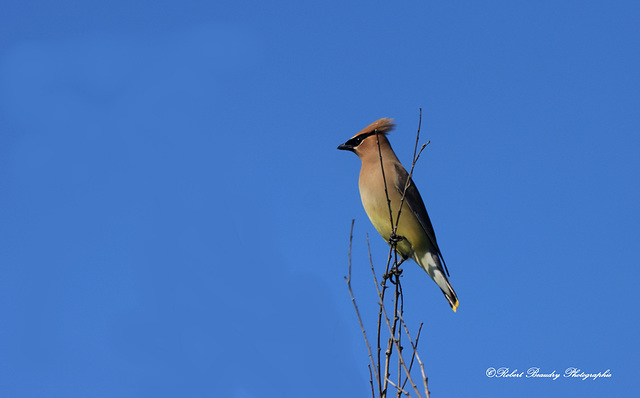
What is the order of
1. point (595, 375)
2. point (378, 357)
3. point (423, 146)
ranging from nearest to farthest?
point (378, 357), point (423, 146), point (595, 375)

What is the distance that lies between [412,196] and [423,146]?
6.04ft

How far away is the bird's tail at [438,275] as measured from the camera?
4863 mm

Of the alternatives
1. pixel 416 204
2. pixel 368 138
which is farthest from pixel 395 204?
pixel 368 138

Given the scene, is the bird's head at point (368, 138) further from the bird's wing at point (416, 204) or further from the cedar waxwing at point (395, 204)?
the bird's wing at point (416, 204)

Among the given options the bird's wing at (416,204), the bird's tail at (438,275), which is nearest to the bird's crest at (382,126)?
the bird's wing at (416,204)

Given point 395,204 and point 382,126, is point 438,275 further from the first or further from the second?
point 382,126

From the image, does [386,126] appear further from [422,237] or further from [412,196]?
[422,237]

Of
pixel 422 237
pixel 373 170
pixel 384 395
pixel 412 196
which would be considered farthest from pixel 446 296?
pixel 384 395

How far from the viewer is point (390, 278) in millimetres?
4418

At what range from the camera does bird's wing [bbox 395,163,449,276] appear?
4848mm

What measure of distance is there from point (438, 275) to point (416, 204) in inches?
22.0

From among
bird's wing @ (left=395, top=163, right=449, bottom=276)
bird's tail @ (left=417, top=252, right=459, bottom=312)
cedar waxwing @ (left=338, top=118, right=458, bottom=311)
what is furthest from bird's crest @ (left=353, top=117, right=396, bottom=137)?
bird's tail @ (left=417, top=252, right=459, bottom=312)

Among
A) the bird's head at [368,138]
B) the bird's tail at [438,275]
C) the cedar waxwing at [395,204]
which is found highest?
the bird's head at [368,138]

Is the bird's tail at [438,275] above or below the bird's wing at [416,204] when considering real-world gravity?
below
